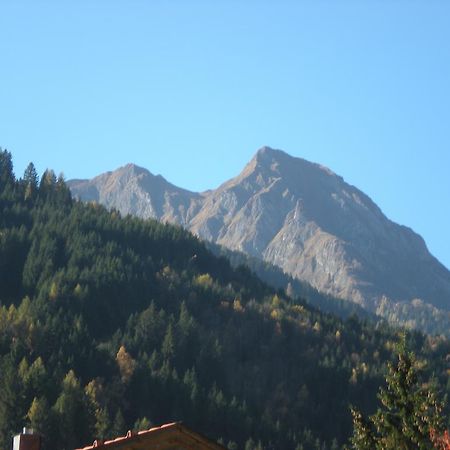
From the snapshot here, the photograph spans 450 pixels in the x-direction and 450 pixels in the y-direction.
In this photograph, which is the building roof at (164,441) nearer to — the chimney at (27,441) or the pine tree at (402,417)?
the chimney at (27,441)

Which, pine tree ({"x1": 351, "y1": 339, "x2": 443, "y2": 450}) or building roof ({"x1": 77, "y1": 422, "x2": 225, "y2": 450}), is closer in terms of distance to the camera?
building roof ({"x1": 77, "y1": 422, "x2": 225, "y2": 450})

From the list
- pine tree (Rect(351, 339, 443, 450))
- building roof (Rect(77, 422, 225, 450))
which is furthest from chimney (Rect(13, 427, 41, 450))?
pine tree (Rect(351, 339, 443, 450))

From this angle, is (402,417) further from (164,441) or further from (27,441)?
(27,441)

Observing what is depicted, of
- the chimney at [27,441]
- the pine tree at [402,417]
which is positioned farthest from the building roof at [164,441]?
the pine tree at [402,417]

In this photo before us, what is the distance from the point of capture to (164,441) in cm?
4225

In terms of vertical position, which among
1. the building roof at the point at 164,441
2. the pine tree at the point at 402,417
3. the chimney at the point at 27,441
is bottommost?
the chimney at the point at 27,441

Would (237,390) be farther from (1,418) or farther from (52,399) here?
(1,418)

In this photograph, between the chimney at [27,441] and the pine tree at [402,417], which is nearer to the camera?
the chimney at [27,441]

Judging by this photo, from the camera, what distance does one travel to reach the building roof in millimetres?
41250

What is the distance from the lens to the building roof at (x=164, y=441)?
135 feet

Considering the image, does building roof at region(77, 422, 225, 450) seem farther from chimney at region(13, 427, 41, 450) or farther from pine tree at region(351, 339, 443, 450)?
pine tree at region(351, 339, 443, 450)

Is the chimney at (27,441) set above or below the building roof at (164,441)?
below

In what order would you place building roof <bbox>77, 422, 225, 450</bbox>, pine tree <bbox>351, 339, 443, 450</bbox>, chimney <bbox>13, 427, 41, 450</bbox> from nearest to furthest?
building roof <bbox>77, 422, 225, 450</bbox> → chimney <bbox>13, 427, 41, 450</bbox> → pine tree <bbox>351, 339, 443, 450</bbox>

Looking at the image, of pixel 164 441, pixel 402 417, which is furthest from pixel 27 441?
pixel 402 417
